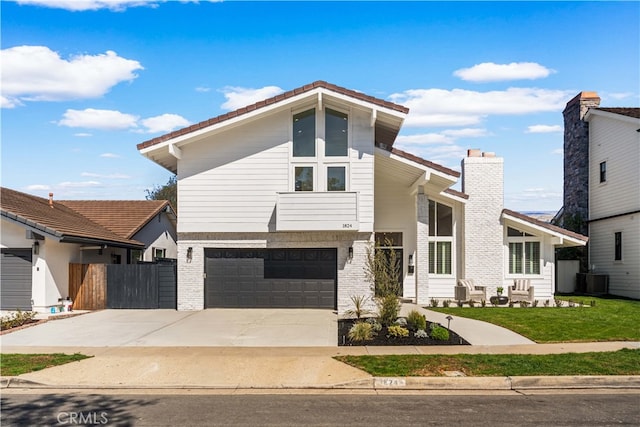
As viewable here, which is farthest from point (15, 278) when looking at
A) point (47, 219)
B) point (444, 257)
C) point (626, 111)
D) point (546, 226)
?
point (626, 111)

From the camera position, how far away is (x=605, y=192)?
25.6m

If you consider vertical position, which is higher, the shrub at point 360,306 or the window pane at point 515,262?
the window pane at point 515,262

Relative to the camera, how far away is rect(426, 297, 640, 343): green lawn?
13.3 metres

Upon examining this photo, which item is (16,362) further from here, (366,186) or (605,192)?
(605,192)

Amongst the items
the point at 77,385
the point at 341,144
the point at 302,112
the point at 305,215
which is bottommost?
the point at 77,385

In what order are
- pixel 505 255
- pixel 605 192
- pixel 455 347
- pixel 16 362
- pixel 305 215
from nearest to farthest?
pixel 16 362 → pixel 455 347 → pixel 305 215 → pixel 505 255 → pixel 605 192

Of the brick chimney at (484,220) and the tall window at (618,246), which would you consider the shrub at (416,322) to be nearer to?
the brick chimney at (484,220)

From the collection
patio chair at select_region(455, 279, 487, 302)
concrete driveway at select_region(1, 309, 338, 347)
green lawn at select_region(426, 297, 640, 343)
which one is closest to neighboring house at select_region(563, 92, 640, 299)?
green lawn at select_region(426, 297, 640, 343)

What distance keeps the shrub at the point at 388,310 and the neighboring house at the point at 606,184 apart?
1381cm

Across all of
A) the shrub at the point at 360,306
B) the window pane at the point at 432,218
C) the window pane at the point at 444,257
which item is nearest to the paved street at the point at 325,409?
the shrub at the point at 360,306

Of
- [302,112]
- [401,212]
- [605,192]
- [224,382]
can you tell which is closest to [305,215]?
[302,112]

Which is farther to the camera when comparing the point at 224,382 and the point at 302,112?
the point at 302,112

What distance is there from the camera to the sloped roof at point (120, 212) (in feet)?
84.7

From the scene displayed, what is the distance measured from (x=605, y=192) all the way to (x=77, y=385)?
79.6ft
